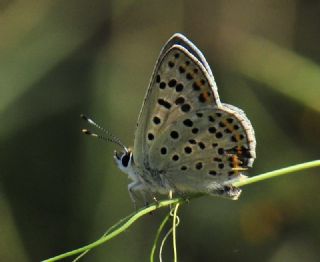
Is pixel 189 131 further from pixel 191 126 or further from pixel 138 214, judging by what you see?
pixel 138 214

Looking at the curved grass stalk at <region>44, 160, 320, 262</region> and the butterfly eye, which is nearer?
the curved grass stalk at <region>44, 160, 320, 262</region>

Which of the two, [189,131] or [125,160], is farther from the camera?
[125,160]

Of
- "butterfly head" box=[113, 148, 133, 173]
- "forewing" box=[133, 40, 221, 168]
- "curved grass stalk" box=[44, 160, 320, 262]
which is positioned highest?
"forewing" box=[133, 40, 221, 168]

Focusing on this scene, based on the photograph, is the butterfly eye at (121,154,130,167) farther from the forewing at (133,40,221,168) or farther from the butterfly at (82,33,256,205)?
the forewing at (133,40,221,168)

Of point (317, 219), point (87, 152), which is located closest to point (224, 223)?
point (317, 219)

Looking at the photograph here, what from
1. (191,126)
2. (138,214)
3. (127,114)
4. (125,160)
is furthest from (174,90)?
(127,114)

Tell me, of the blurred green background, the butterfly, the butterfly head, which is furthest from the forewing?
the blurred green background
